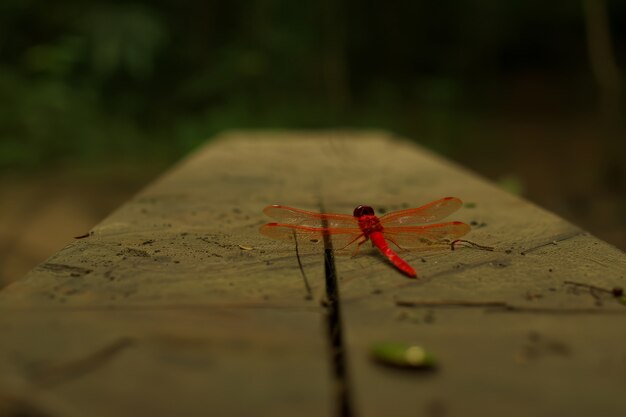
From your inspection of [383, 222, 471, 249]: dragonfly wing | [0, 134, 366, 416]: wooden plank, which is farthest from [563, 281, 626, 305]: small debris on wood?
[0, 134, 366, 416]: wooden plank

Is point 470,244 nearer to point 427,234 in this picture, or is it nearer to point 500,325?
point 427,234

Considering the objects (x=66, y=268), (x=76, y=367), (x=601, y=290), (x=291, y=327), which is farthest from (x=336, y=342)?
(x=66, y=268)

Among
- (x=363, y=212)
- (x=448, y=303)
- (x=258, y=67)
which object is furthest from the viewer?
(x=258, y=67)

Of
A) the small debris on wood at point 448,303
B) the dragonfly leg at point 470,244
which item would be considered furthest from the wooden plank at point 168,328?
the dragonfly leg at point 470,244

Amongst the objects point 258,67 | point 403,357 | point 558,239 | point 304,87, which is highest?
point 258,67

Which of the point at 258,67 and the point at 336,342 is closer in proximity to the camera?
the point at 336,342
